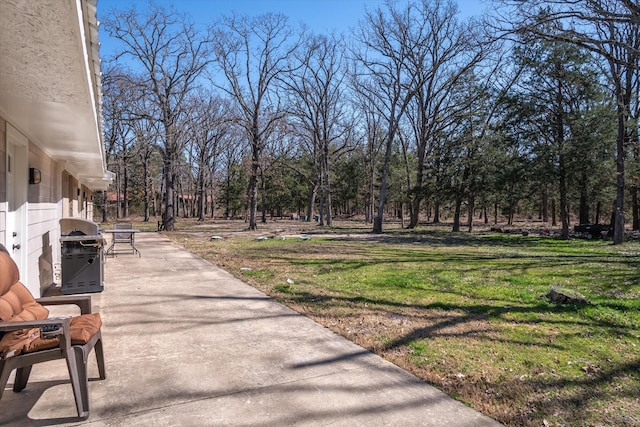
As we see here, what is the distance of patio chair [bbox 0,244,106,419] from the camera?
238cm

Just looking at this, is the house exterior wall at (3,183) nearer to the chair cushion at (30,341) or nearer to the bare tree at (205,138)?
the chair cushion at (30,341)

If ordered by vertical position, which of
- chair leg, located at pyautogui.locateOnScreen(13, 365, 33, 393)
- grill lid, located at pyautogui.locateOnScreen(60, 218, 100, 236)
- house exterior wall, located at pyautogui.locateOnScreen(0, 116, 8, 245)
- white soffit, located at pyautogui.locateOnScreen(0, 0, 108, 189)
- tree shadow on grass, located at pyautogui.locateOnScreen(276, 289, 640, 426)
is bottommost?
tree shadow on grass, located at pyautogui.locateOnScreen(276, 289, 640, 426)

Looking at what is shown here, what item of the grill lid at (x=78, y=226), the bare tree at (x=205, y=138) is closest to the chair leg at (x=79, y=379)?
the grill lid at (x=78, y=226)

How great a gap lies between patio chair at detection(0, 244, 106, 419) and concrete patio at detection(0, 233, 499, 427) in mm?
222

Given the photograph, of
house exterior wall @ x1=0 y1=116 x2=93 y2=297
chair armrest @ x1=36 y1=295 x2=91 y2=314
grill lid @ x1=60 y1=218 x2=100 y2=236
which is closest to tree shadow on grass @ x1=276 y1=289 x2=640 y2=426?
chair armrest @ x1=36 y1=295 x2=91 y2=314

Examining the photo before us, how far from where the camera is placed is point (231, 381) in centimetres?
312

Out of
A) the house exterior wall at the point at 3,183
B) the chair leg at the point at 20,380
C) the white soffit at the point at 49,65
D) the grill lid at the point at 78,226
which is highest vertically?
the white soffit at the point at 49,65

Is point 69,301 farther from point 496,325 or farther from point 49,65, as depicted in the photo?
point 496,325

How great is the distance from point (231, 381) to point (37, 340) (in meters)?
1.35

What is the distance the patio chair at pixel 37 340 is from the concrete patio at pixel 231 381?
22 centimetres

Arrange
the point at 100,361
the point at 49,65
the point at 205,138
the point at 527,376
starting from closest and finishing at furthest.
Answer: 1. the point at 49,65
2. the point at 100,361
3. the point at 527,376
4. the point at 205,138

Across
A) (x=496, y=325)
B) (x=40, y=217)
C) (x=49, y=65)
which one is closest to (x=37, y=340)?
(x=49, y=65)

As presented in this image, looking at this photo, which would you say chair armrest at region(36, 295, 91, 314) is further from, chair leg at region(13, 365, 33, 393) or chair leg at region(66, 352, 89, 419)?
chair leg at region(66, 352, 89, 419)

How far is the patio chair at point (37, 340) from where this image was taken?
2.38 metres
